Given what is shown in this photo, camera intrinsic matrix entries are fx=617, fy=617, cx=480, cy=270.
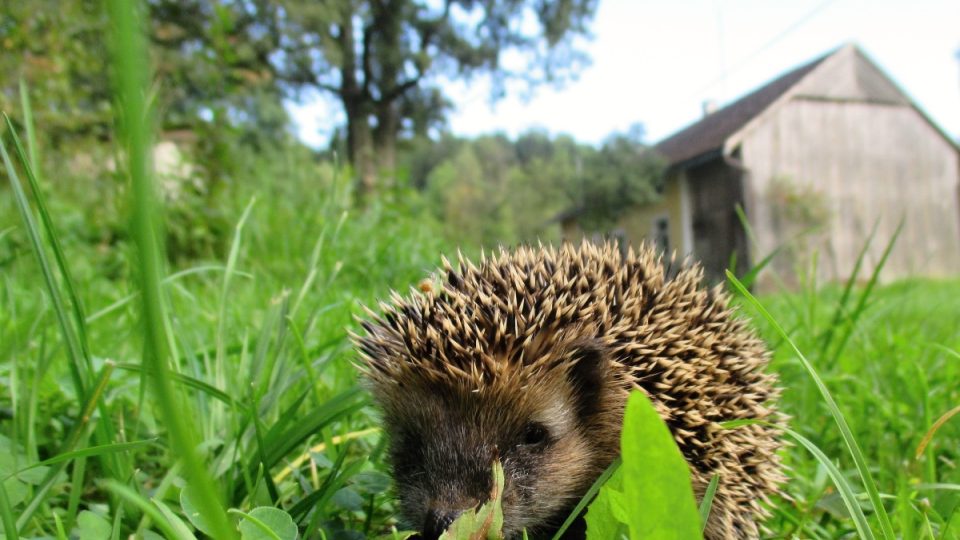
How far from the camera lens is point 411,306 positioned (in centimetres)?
229

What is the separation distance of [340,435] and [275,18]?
25971mm

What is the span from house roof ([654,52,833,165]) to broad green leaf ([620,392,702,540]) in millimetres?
28254

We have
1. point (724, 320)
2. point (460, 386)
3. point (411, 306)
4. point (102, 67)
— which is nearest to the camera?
point (460, 386)

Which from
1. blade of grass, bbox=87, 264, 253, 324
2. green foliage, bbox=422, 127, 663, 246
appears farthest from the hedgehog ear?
blade of grass, bbox=87, 264, 253, 324

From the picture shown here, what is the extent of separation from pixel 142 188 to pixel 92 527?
132 cm

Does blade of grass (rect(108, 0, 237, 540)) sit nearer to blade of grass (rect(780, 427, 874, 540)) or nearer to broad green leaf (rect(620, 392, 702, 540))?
broad green leaf (rect(620, 392, 702, 540))

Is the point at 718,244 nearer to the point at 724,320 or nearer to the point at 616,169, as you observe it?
the point at 616,169

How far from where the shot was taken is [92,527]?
1504mm

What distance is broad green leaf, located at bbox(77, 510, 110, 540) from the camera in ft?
4.85

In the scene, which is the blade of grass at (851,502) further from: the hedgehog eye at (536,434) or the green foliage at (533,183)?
the green foliage at (533,183)

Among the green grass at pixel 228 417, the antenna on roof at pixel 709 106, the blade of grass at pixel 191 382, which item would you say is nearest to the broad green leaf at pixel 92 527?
the green grass at pixel 228 417

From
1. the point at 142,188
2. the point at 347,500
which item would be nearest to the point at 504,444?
the point at 347,500

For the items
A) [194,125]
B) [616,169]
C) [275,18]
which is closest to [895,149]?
[616,169]

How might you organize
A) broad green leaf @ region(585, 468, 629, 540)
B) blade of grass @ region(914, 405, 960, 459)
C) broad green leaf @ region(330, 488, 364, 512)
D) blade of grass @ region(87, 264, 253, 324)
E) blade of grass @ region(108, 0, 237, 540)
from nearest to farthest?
blade of grass @ region(108, 0, 237, 540)
broad green leaf @ region(585, 468, 629, 540)
blade of grass @ region(914, 405, 960, 459)
broad green leaf @ region(330, 488, 364, 512)
blade of grass @ region(87, 264, 253, 324)
